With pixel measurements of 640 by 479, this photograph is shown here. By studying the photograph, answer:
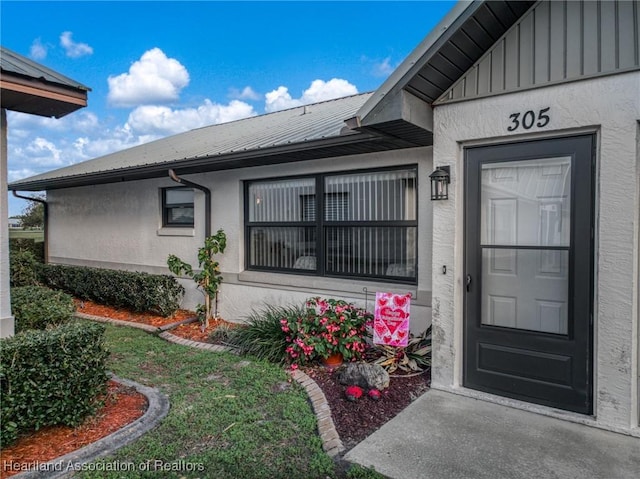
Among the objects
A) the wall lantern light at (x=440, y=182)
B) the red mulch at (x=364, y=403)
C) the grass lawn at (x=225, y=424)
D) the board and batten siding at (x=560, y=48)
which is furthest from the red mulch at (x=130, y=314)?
the board and batten siding at (x=560, y=48)

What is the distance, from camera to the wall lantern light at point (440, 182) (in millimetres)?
4234

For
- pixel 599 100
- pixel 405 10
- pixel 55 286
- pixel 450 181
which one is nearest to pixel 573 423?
pixel 450 181

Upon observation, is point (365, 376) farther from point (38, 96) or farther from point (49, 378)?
point (38, 96)

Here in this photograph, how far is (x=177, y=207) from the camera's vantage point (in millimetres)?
8805

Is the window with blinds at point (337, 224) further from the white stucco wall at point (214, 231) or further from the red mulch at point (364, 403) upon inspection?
the red mulch at point (364, 403)

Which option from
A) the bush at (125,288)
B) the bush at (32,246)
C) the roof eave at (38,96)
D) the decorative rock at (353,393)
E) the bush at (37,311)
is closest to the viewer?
the roof eave at (38,96)

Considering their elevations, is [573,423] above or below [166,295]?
below

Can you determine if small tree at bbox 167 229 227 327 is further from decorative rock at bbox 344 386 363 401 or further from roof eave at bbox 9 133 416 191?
decorative rock at bbox 344 386 363 401

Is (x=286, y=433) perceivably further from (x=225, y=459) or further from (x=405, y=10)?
(x=405, y=10)

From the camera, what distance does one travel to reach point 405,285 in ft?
18.6

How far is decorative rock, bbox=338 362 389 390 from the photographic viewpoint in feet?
14.0

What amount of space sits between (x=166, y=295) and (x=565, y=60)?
23.4ft

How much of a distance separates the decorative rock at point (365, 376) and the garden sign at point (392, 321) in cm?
60

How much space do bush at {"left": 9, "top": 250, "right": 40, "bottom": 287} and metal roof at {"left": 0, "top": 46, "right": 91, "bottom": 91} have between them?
6.94 metres
